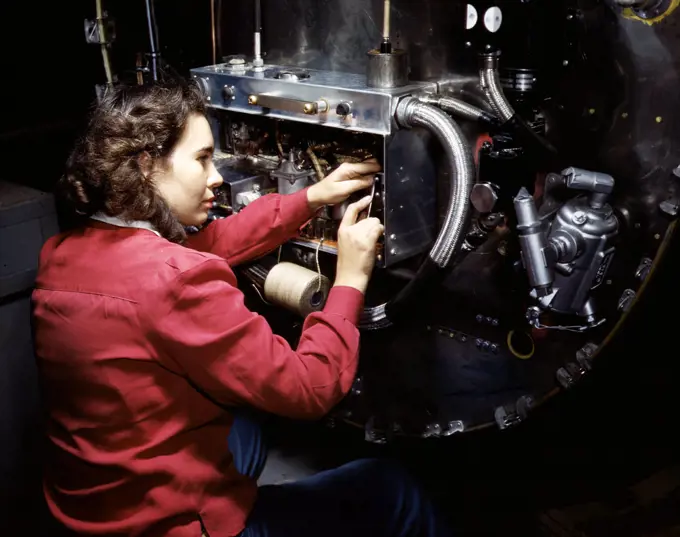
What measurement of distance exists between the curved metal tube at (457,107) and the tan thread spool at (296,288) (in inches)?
21.6

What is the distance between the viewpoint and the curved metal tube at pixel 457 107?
1.76 m

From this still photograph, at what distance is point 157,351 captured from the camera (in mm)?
1371

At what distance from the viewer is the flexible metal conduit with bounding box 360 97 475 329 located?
172 cm

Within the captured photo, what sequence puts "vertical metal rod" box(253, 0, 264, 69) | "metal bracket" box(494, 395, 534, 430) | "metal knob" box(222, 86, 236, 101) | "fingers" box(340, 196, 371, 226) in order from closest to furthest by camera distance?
"fingers" box(340, 196, 371, 226) → "metal bracket" box(494, 395, 534, 430) → "metal knob" box(222, 86, 236, 101) → "vertical metal rod" box(253, 0, 264, 69)

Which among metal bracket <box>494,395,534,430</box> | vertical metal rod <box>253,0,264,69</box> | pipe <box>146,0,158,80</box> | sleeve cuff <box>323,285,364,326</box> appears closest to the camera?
sleeve cuff <box>323,285,364,326</box>

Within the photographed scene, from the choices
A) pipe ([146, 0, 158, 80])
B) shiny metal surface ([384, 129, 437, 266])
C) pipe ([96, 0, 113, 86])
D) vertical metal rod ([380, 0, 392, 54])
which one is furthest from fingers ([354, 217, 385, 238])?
pipe ([96, 0, 113, 86])

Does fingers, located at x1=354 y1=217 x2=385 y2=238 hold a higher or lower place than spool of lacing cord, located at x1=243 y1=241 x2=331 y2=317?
higher

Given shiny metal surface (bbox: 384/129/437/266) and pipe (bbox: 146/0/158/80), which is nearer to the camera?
shiny metal surface (bbox: 384/129/437/266)

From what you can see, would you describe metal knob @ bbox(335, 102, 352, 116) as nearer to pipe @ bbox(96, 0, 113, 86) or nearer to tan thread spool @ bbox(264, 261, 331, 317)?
tan thread spool @ bbox(264, 261, 331, 317)

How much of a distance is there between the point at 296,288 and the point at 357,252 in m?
0.35

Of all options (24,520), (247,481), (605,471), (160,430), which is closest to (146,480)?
(160,430)

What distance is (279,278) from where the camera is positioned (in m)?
2.04

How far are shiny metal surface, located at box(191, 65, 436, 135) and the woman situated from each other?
361 mm

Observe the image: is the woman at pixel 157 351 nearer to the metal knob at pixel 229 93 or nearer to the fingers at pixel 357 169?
the fingers at pixel 357 169
